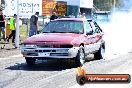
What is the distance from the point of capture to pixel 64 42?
35.1ft

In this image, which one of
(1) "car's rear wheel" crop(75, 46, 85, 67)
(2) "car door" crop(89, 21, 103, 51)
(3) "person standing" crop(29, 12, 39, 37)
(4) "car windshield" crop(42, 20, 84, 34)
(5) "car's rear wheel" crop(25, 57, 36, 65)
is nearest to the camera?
(1) "car's rear wheel" crop(75, 46, 85, 67)

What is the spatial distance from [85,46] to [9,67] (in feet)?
8.11

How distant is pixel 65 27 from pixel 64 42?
5.40 feet

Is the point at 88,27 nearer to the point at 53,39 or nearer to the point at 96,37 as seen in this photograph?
the point at 96,37

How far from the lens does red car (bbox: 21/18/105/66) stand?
1073cm

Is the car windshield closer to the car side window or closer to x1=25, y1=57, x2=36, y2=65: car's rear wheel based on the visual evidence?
the car side window

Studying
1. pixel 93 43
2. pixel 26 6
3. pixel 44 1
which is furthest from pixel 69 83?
pixel 44 1

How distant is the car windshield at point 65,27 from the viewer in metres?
12.1

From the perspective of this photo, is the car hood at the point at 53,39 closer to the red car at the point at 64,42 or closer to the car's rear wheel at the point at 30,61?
the red car at the point at 64,42

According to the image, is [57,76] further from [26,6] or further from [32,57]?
[26,6]

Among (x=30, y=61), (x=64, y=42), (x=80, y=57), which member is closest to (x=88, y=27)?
(x=80, y=57)

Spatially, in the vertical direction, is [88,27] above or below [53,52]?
above

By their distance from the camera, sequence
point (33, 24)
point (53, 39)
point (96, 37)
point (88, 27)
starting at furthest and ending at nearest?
point (33, 24) < point (96, 37) < point (88, 27) < point (53, 39)

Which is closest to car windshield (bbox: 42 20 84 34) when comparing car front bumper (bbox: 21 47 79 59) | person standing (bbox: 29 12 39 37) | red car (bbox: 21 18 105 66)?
red car (bbox: 21 18 105 66)
